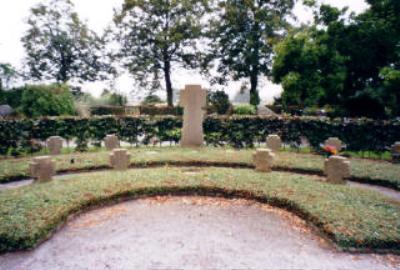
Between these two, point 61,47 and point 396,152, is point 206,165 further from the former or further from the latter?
point 61,47

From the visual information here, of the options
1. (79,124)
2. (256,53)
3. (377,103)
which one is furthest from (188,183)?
(256,53)

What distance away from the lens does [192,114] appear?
13961 millimetres

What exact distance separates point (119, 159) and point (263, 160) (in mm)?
4785

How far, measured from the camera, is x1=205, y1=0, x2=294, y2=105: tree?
105 ft

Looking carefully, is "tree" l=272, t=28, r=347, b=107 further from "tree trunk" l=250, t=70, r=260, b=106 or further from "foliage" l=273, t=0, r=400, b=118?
"tree trunk" l=250, t=70, r=260, b=106

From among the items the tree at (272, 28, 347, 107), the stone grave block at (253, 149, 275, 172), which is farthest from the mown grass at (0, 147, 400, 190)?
the tree at (272, 28, 347, 107)

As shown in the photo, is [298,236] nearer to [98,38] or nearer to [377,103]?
[377,103]

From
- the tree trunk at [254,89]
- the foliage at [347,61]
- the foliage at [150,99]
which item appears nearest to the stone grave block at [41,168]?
the foliage at [347,61]

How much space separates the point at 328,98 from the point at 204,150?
11.2m

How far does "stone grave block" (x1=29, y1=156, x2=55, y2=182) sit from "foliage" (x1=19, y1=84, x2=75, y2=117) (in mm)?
14465

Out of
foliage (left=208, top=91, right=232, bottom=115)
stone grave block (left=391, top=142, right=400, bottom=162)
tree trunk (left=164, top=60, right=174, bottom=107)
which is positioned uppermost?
tree trunk (left=164, top=60, right=174, bottom=107)

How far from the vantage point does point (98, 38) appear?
132 ft

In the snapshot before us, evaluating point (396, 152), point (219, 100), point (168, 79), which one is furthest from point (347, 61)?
point (168, 79)

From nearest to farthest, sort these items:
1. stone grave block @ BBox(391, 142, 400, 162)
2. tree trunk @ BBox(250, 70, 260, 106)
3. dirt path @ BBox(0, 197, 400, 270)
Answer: dirt path @ BBox(0, 197, 400, 270) → stone grave block @ BBox(391, 142, 400, 162) → tree trunk @ BBox(250, 70, 260, 106)
